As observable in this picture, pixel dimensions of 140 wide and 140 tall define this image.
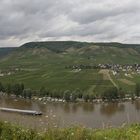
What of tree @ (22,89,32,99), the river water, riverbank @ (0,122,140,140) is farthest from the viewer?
tree @ (22,89,32,99)

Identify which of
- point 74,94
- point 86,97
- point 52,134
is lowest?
point 86,97

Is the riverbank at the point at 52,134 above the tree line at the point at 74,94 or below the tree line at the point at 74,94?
above

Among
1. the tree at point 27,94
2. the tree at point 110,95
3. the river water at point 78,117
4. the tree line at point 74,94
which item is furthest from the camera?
the tree at point 27,94

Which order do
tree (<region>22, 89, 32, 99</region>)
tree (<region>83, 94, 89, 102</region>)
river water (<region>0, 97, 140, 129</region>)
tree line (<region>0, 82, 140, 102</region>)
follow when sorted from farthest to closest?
1. tree (<region>22, 89, 32, 99</region>)
2. tree line (<region>0, 82, 140, 102</region>)
3. tree (<region>83, 94, 89, 102</region>)
4. river water (<region>0, 97, 140, 129</region>)

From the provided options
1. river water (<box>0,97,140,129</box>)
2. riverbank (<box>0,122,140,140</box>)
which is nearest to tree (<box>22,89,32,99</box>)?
river water (<box>0,97,140,129</box>)

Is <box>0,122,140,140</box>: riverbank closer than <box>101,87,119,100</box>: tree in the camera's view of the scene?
Yes

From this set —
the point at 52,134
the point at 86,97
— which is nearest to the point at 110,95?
the point at 86,97

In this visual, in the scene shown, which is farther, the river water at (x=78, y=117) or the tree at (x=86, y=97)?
the tree at (x=86, y=97)

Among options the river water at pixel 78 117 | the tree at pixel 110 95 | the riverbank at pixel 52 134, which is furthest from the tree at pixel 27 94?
the riverbank at pixel 52 134

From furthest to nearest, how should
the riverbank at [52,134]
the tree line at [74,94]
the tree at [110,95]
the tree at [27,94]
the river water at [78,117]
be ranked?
1. the tree at [27,94]
2. the tree at [110,95]
3. the tree line at [74,94]
4. the river water at [78,117]
5. the riverbank at [52,134]

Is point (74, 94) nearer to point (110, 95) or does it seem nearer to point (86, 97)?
point (86, 97)

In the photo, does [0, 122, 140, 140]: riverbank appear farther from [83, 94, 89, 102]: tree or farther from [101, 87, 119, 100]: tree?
[101, 87, 119, 100]: tree

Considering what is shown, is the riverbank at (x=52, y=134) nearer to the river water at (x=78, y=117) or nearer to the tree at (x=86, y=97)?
the river water at (x=78, y=117)
